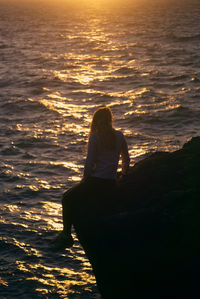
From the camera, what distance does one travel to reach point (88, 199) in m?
6.64

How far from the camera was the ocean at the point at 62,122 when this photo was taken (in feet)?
26.6

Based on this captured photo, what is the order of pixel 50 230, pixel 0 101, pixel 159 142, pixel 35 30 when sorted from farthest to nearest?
pixel 35 30, pixel 0 101, pixel 159 142, pixel 50 230

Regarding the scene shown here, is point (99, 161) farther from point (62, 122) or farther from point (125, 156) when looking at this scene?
point (62, 122)

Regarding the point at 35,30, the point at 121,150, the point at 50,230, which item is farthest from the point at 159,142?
the point at 35,30

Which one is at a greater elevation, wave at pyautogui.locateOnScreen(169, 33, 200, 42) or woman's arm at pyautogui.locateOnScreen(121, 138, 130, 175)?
wave at pyautogui.locateOnScreen(169, 33, 200, 42)

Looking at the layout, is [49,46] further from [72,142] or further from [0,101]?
[72,142]

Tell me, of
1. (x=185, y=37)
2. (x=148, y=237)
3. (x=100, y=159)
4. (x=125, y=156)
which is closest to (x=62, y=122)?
(x=125, y=156)

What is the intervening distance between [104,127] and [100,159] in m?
0.46

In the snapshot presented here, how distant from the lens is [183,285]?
571cm

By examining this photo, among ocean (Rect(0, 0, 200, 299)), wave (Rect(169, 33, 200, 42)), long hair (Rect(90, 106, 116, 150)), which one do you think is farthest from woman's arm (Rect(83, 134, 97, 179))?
wave (Rect(169, 33, 200, 42))

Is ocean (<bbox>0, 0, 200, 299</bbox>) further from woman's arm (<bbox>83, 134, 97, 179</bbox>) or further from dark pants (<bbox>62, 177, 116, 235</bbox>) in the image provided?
woman's arm (<bbox>83, 134, 97, 179</bbox>)

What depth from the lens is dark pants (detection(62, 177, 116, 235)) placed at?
6.62m

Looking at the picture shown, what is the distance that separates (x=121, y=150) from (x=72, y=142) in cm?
764

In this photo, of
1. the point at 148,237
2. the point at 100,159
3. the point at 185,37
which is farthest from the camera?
the point at 185,37
